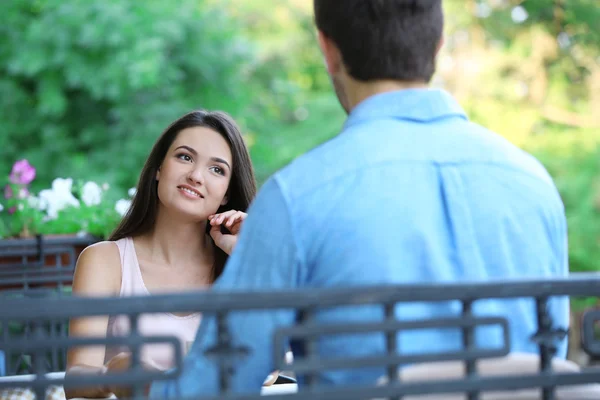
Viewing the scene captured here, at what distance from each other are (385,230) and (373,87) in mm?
238

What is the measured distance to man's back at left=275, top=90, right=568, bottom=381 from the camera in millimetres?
1111

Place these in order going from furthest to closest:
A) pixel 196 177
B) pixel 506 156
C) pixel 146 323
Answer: pixel 196 177, pixel 146 323, pixel 506 156

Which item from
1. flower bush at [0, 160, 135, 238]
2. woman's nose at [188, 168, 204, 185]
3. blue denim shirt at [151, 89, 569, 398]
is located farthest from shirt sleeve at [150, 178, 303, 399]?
flower bush at [0, 160, 135, 238]

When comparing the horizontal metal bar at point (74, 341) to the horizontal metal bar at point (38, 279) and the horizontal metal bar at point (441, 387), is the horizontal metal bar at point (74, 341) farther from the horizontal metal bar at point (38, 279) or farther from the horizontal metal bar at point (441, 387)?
the horizontal metal bar at point (38, 279)

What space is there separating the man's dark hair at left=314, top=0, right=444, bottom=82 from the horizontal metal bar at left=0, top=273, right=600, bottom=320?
36 cm

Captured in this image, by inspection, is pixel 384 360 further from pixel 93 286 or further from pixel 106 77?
pixel 106 77

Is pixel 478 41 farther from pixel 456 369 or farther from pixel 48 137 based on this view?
pixel 456 369

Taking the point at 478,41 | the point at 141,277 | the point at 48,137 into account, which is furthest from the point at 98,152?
the point at 141,277

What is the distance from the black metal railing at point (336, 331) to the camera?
0.93 m

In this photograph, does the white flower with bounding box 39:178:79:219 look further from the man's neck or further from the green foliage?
the green foliage

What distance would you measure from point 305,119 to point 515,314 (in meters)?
9.68

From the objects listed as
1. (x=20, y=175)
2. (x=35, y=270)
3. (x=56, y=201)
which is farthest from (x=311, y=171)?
(x=20, y=175)

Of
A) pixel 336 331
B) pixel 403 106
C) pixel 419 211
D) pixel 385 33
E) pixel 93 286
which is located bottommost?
pixel 93 286

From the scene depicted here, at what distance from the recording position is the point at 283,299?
96 centimetres
